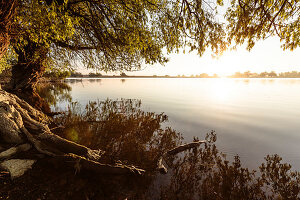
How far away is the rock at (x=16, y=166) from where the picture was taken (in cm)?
317

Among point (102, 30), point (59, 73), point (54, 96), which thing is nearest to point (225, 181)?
point (102, 30)

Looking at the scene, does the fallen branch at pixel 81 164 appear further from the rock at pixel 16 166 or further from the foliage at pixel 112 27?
the foliage at pixel 112 27

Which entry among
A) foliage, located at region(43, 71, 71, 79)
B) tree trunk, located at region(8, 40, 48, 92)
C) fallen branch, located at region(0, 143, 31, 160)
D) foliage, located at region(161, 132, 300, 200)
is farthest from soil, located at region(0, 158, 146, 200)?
tree trunk, located at region(8, 40, 48, 92)

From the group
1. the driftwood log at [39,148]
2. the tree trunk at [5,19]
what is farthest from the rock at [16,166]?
the tree trunk at [5,19]

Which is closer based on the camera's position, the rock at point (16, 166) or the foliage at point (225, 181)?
the rock at point (16, 166)

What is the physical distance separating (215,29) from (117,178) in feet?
23.3

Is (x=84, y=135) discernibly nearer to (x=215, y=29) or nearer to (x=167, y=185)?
(x=167, y=185)

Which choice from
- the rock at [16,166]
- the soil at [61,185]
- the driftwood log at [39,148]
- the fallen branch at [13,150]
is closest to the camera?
the soil at [61,185]

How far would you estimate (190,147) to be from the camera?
6078 mm

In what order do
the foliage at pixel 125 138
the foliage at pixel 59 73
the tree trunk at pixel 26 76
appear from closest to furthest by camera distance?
the foliage at pixel 125 138 → the tree trunk at pixel 26 76 → the foliage at pixel 59 73

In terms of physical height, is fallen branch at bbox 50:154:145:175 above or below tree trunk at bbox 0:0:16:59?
below

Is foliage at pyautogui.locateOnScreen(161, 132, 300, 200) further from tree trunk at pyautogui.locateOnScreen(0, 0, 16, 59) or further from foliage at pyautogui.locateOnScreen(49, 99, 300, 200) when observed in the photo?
tree trunk at pyautogui.locateOnScreen(0, 0, 16, 59)

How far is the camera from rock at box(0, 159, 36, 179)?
317cm

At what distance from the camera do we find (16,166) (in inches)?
130
